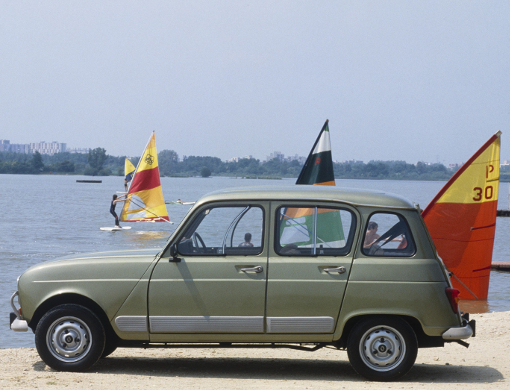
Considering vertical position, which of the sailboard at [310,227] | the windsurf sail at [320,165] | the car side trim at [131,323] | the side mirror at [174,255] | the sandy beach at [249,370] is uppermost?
the windsurf sail at [320,165]

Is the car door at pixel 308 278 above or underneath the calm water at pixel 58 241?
above

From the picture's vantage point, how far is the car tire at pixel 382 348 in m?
7.18

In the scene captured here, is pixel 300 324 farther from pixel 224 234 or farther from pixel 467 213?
pixel 467 213

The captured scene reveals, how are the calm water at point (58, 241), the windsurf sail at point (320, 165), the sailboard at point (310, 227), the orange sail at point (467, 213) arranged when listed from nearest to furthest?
the sailboard at point (310, 227) < the orange sail at point (467, 213) < the windsurf sail at point (320, 165) < the calm water at point (58, 241)

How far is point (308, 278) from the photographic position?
719 centimetres

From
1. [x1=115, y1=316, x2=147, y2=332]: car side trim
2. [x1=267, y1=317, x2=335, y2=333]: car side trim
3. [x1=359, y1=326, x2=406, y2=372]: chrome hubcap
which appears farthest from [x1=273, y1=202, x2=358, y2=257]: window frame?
[x1=115, y1=316, x2=147, y2=332]: car side trim

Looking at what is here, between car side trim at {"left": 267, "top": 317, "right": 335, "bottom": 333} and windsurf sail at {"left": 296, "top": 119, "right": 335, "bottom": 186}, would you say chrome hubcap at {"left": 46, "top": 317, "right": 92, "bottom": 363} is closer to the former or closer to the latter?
car side trim at {"left": 267, "top": 317, "right": 335, "bottom": 333}

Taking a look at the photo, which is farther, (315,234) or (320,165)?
(320,165)

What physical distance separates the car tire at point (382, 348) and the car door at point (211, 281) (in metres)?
0.98

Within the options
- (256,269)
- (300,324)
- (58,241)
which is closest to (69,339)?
(256,269)

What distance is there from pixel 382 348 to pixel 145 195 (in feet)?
108

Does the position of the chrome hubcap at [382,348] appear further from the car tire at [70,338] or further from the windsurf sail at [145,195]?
the windsurf sail at [145,195]

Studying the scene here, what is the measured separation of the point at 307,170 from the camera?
49.3 feet

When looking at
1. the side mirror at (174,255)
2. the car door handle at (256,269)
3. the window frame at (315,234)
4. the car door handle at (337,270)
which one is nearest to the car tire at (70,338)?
the side mirror at (174,255)
